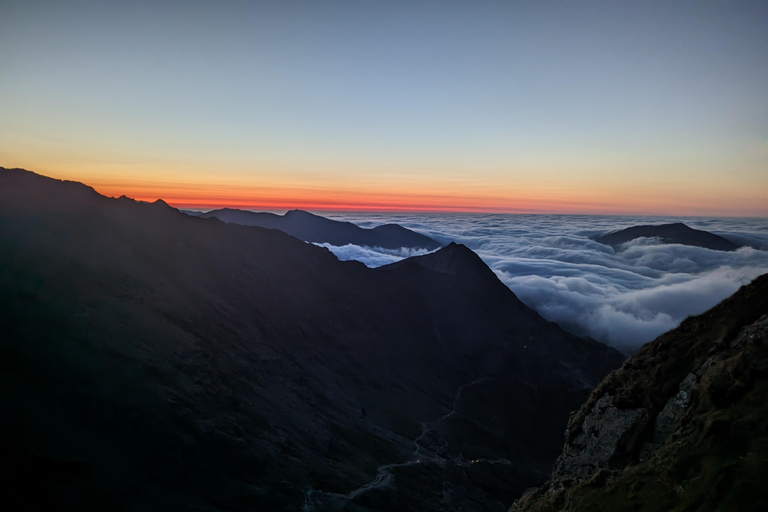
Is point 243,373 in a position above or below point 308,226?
below

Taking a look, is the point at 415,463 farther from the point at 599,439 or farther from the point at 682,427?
the point at 682,427

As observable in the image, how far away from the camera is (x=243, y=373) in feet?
144

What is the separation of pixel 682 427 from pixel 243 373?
39030mm

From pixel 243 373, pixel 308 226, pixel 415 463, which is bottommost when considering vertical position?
pixel 415 463

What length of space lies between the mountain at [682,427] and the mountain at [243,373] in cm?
2059

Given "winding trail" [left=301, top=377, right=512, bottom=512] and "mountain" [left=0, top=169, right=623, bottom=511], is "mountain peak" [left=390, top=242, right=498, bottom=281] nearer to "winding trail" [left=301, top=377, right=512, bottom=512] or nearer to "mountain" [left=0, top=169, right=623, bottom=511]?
"mountain" [left=0, top=169, right=623, bottom=511]

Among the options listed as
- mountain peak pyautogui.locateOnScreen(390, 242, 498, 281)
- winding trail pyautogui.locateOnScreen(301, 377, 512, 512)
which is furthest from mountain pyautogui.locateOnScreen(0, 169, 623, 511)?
mountain peak pyautogui.locateOnScreen(390, 242, 498, 281)

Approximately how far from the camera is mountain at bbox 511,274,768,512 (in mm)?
10836

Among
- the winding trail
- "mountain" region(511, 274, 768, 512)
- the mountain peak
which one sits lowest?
the winding trail

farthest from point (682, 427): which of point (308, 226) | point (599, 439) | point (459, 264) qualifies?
point (308, 226)

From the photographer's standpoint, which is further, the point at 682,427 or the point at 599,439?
the point at 599,439

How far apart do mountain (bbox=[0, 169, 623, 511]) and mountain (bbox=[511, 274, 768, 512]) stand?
20.6 meters

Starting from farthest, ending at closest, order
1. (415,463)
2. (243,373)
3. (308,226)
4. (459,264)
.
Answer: (308,226)
(459,264)
(415,463)
(243,373)

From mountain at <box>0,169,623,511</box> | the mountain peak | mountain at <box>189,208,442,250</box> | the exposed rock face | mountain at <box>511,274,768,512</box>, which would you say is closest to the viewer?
mountain at <box>511,274,768,512</box>
